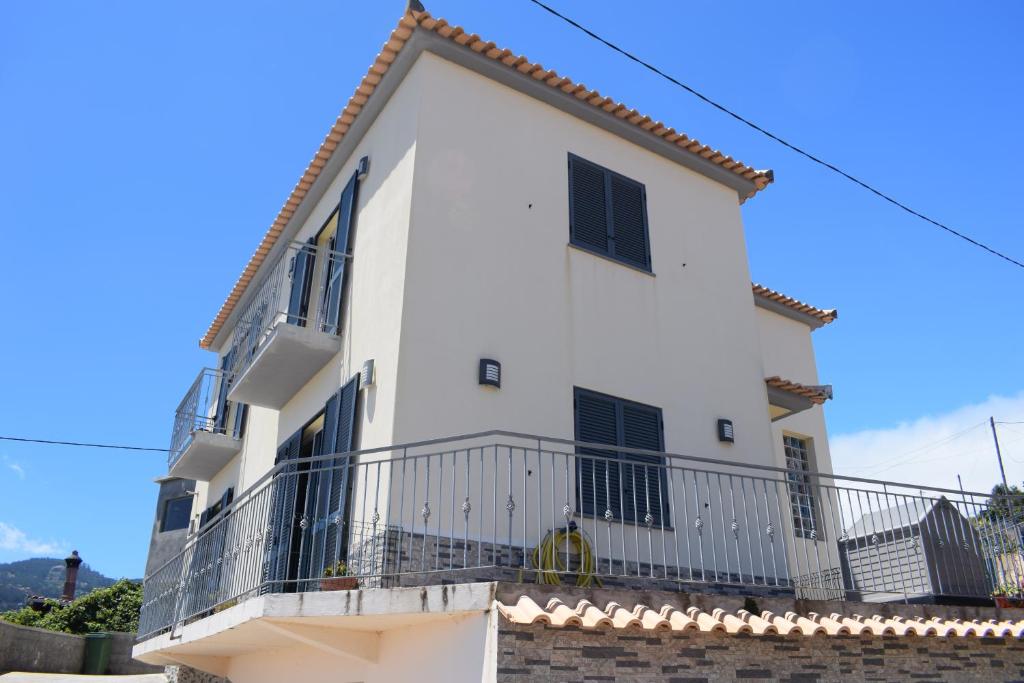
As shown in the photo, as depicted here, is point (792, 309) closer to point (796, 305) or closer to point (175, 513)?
point (796, 305)

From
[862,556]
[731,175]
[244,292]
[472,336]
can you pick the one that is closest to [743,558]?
[862,556]

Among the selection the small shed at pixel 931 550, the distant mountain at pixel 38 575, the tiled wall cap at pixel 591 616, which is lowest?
the tiled wall cap at pixel 591 616

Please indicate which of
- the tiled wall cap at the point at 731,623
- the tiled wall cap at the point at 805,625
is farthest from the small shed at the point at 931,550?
the tiled wall cap at the point at 731,623

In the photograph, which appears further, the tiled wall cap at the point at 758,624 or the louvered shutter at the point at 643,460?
the louvered shutter at the point at 643,460

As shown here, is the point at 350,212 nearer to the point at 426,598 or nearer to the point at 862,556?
the point at 426,598

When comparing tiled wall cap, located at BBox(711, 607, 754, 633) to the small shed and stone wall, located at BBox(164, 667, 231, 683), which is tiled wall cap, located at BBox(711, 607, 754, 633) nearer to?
the small shed

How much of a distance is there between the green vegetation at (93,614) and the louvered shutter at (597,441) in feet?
62.6

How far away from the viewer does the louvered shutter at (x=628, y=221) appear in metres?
11.1

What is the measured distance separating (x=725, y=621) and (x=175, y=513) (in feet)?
93.5

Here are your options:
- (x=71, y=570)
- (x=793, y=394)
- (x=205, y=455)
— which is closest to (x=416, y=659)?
(x=793, y=394)

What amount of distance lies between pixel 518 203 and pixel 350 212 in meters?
2.39

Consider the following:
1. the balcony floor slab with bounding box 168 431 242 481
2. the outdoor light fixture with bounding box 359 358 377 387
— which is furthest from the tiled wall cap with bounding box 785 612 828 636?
the balcony floor slab with bounding box 168 431 242 481

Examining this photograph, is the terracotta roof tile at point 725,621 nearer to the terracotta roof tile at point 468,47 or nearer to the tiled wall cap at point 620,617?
the tiled wall cap at point 620,617

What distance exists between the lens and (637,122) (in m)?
11.7
